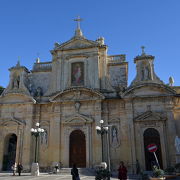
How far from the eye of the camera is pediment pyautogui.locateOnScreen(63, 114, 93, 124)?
2341 cm

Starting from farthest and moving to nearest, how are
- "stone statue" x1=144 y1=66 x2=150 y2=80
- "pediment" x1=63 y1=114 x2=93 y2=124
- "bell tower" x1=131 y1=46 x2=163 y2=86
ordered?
1. "stone statue" x1=144 y1=66 x2=150 y2=80
2. "bell tower" x1=131 y1=46 x2=163 y2=86
3. "pediment" x1=63 y1=114 x2=93 y2=124

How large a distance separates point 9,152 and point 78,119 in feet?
28.3

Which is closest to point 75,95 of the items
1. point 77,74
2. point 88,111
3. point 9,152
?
point 88,111

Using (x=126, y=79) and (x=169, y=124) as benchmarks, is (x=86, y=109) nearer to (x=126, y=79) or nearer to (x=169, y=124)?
(x=126, y=79)

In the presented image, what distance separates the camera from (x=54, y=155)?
22922 mm

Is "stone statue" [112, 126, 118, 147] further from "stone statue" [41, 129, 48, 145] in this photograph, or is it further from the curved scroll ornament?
"stone statue" [41, 129, 48, 145]

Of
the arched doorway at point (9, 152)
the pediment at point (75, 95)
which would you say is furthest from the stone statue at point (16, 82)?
the arched doorway at point (9, 152)

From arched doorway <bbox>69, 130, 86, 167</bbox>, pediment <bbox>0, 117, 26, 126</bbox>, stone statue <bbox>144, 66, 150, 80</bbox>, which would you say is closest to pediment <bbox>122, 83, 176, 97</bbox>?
stone statue <bbox>144, 66, 150, 80</bbox>

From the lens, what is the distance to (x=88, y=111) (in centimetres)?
2389

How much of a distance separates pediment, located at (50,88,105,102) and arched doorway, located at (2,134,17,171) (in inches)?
256

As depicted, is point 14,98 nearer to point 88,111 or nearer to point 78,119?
point 78,119

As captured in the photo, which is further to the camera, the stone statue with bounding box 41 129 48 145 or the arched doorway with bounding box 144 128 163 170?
the stone statue with bounding box 41 129 48 145

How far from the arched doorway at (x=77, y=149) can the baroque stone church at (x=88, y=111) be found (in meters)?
0.09

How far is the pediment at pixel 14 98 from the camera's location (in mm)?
25131
